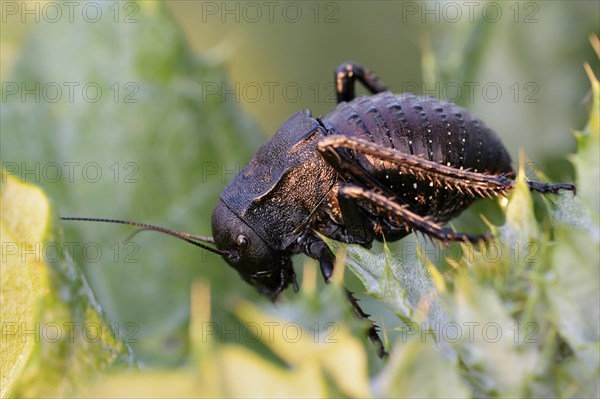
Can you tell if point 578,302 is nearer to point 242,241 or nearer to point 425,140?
point 425,140

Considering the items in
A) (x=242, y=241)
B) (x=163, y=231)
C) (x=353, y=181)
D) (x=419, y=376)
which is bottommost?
(x=242, y=241)

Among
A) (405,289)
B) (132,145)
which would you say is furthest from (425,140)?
(405,289)

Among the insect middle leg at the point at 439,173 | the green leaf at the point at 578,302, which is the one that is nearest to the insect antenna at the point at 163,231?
the insect middle leg at the point at 439,173

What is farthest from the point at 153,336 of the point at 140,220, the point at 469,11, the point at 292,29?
the point at 292,29

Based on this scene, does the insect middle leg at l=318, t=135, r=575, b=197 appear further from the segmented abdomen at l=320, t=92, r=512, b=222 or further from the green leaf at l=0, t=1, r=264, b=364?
the green leaf at l=0, t=1, r=264, b=364

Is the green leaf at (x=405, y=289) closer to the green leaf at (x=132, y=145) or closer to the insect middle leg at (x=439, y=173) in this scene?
the insect middle leg at (x=439, y=173)

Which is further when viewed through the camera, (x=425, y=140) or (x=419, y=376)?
(x=425, y=140)

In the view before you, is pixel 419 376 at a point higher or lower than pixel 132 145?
higher

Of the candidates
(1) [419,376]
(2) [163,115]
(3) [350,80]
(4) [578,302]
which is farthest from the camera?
(3) [350,80]
